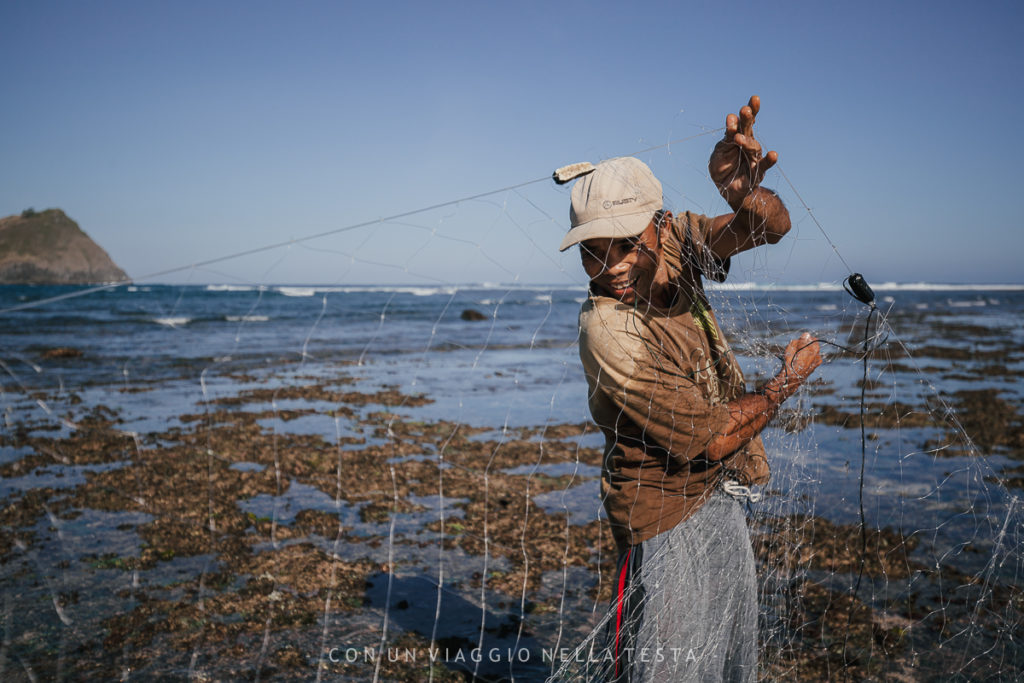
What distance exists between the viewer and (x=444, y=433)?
30.1 ft

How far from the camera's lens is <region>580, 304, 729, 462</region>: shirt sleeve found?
1890mm

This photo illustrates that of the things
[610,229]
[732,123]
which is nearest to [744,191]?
[732,123]

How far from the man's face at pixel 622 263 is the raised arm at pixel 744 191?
27 cm

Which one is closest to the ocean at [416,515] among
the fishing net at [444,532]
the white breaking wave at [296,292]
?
the fishing net at [444,532]

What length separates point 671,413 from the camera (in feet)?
6.21

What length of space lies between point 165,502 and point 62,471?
6.25 ft

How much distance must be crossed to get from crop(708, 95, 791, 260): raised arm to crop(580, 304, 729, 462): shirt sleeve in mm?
506

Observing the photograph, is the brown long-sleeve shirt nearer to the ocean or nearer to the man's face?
the man's face

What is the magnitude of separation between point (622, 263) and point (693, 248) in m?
0.44

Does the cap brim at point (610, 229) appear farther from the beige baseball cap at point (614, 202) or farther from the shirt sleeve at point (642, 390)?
the shirt sleeve at point (642, 390)

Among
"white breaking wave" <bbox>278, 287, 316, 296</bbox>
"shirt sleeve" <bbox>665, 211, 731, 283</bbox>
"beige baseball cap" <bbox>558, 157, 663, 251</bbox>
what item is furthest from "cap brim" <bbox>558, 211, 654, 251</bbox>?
"white breaking wave" <bbox>278, 287, 316, 296</bbox>

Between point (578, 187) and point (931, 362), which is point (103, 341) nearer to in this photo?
point (578, 187)

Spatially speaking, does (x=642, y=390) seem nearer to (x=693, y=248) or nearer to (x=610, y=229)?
(x=610, y=229)

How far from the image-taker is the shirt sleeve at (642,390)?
6.20 ft
